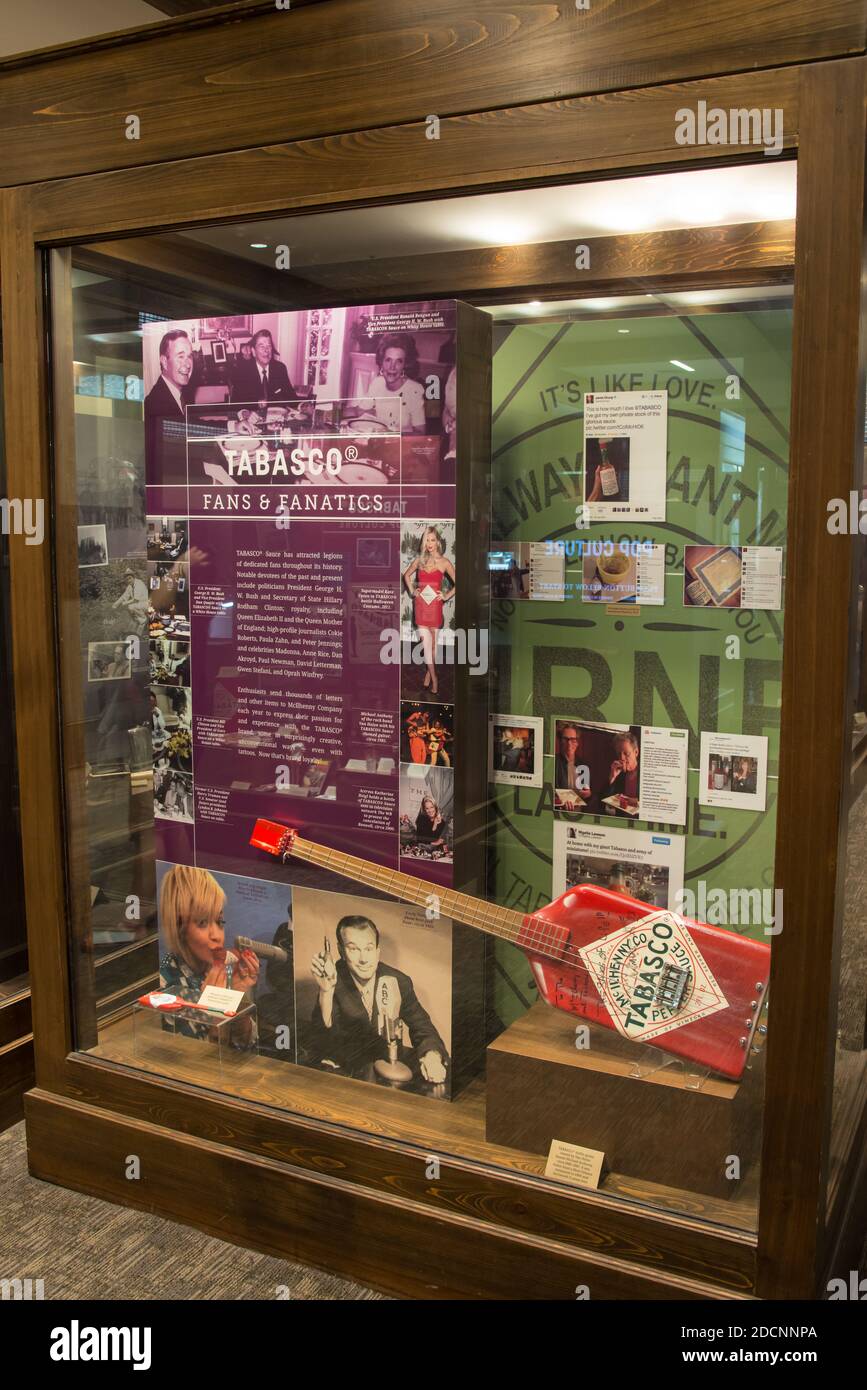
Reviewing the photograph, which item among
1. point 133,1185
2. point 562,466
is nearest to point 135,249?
point 562,466

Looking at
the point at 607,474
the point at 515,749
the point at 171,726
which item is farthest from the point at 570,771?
A: the point at 171,726

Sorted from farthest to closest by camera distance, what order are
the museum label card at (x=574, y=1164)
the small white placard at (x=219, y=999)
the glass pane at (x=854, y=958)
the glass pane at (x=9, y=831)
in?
the glass pane at (x=9, y=831), the small white placard at (x=219, y=999), the museum label card at (x=574, y=1164), the glass pane at (x=854, y=958)

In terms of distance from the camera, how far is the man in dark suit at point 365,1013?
218 centimetres

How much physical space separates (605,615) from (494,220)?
0.69m

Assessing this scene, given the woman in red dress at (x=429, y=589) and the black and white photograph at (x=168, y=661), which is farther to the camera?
the black and white photograph at (x=168, y=661)

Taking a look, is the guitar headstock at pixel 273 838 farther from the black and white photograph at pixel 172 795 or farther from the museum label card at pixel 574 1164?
the museum label card at pixel 574 1164

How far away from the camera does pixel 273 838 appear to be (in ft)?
7.46

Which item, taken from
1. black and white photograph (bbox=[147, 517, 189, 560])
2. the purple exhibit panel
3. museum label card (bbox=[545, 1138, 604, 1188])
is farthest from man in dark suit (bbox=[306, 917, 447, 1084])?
black and white photograph (bbox=[147, 517, 189, 560])

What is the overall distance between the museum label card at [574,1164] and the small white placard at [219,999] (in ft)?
2.34

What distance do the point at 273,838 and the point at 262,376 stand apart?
890 mm

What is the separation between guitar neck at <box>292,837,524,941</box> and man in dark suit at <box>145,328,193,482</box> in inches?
30.9
